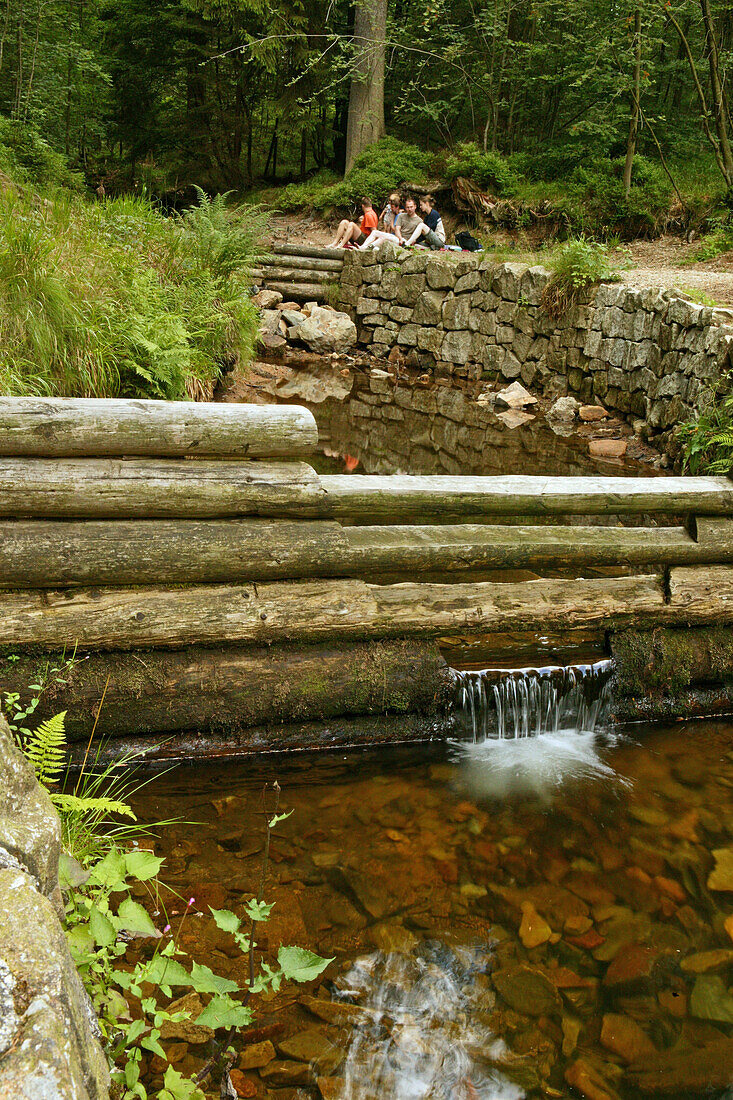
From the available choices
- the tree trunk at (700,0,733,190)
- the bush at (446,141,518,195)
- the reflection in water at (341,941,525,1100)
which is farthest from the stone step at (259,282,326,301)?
the reflection in water at (341,941,525,1100)

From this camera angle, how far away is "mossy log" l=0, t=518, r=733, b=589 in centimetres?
347

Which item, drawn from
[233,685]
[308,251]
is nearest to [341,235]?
[308,251]

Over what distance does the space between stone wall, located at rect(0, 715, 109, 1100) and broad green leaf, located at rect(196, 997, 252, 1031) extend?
1.44 feet

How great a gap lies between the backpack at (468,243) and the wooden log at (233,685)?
1069cm

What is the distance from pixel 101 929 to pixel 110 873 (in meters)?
0.24

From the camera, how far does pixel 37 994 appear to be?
45.2 inches

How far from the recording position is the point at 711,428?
6.79 metres

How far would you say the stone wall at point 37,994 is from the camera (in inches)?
41.7

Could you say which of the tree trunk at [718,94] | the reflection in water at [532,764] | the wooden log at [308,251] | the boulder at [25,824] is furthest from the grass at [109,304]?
the tree trunk at [718,94]

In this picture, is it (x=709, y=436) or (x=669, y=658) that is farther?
(x=709, y=436)

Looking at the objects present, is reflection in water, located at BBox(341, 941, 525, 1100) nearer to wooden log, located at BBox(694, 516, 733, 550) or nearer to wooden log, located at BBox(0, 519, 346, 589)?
wooden log, located at BBox(0, 519, 346, 589)

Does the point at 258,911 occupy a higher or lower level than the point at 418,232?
lower

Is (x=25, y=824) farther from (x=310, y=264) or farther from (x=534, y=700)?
(x=310, y=264)

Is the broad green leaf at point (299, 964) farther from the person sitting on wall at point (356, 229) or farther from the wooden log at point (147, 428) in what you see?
the person sitting on wall at point (356, 229)
